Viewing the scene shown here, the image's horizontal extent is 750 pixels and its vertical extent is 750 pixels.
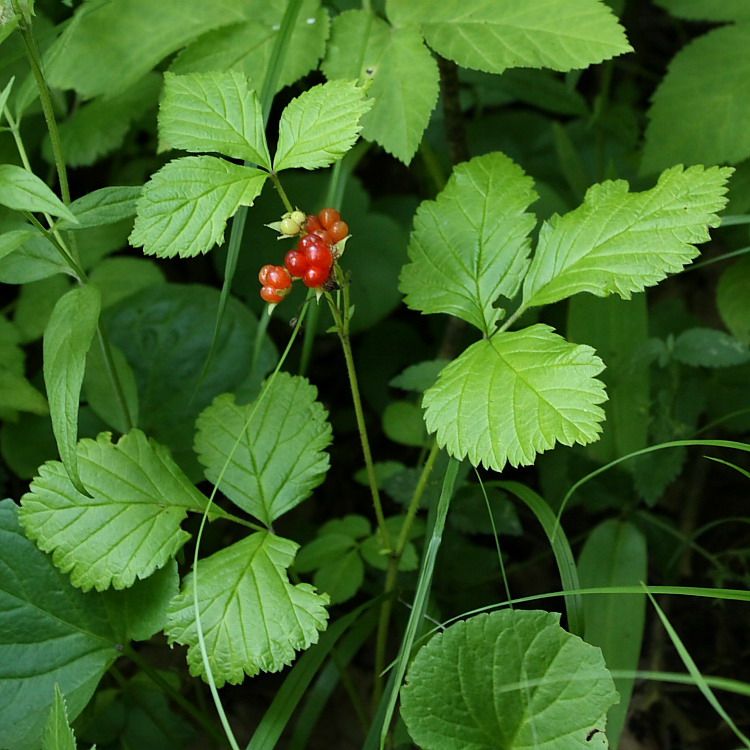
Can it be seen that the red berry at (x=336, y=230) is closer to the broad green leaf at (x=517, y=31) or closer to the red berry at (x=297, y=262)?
the red berry at (x=297, y=262)

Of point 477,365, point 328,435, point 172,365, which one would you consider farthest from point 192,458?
point 477,365

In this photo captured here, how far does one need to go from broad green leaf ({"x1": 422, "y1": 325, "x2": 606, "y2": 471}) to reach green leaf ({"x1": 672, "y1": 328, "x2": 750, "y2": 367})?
52 centimetres

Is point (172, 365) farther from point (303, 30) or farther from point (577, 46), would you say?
point (577, 46)

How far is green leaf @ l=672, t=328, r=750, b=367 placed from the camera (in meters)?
1.40

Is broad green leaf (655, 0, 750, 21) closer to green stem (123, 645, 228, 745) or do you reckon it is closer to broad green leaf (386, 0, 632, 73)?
broad green leaf (386, 0, 632, 73)

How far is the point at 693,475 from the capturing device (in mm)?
1784

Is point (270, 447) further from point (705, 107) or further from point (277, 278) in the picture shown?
point (705, 107)

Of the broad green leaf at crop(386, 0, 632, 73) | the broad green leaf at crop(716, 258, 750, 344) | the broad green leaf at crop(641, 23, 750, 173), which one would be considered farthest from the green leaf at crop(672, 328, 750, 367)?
the broad green leaf at crop(386, 0, 632, 73)

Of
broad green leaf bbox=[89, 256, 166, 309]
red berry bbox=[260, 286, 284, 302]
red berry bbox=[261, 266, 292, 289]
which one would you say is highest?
red berry bbox=[261, 266, 292, 289]

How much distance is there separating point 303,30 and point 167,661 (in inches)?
50.2

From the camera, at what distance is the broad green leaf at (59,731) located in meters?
0.98

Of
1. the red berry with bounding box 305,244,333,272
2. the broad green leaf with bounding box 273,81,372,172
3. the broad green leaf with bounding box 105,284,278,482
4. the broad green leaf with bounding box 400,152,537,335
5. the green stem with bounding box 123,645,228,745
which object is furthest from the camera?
the broad green leaf with bounding box 105,284,278,482

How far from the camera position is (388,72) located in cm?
129

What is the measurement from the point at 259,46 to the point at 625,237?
0.73 m
